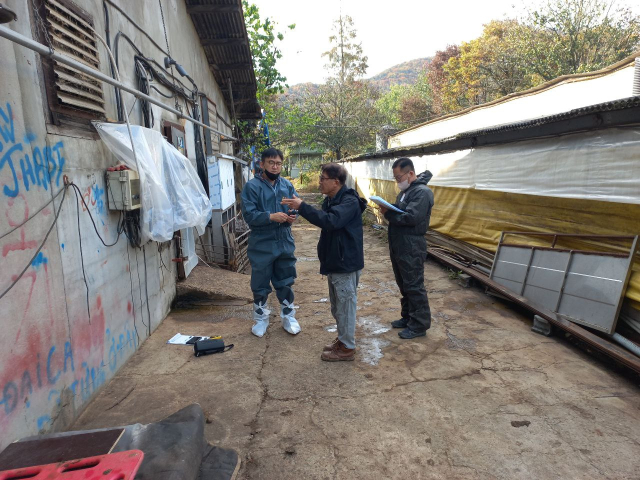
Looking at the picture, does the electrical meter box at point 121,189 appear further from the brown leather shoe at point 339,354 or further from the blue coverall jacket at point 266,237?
the brown leather shoe at point 339,354

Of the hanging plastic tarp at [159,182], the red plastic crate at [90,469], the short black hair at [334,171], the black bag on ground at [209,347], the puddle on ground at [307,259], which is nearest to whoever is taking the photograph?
the red plastic crate at [90,469]

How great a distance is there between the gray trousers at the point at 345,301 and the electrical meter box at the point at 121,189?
70.8 inches

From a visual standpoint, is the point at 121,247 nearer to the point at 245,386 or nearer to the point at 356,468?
the point at 245,386

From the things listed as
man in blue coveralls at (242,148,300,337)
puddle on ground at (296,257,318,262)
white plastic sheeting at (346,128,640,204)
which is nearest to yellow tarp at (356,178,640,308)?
white plastic sheeting at (346,128,640,204)

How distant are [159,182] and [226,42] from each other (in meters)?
5.40

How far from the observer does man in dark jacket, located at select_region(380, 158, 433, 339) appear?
373 cm

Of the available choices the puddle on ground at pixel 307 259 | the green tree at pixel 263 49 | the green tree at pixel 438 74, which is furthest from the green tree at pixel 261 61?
the green tree at pixel 438 74

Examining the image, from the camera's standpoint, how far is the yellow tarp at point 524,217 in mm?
3711

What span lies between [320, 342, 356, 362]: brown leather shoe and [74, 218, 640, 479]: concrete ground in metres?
0.08

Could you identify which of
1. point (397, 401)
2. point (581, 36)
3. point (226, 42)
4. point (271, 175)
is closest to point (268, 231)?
point (271, 175)

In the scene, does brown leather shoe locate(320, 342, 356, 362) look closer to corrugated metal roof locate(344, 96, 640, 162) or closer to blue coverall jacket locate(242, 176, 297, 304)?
blue coverall jacket locate(242, 176, 297, 304)

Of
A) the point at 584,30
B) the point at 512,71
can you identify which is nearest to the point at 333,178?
the point at 584,30

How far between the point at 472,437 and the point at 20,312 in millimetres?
2825

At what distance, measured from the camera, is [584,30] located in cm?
1433
